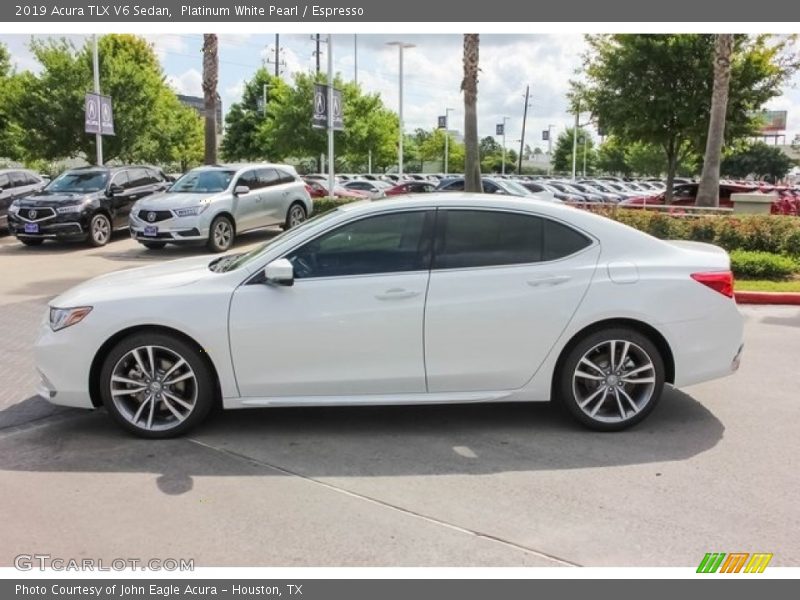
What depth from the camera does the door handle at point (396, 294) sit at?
189 inches

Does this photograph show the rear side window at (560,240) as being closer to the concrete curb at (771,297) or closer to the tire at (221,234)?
the concrete curb at (771,297)

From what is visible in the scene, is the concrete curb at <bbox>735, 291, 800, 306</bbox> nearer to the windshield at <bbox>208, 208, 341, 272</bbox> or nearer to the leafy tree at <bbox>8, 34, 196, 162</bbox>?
the windshield at <bbox>208, 208, 341, 272</bbox>

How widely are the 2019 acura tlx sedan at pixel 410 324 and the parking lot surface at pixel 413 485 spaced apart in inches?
12.4

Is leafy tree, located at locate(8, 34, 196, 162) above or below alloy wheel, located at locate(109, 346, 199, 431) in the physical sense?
above

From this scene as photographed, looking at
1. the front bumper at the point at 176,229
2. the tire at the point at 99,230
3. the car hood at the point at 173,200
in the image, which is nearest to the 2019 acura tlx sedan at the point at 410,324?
the front bumper at the point at 176,229

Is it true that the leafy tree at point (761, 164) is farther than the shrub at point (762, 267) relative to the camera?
Yes

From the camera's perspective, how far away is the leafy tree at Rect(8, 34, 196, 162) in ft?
88.7

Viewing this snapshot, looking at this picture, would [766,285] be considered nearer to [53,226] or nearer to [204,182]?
[204,182]

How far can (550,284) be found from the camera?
490 centimetres

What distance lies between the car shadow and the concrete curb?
16.1ft

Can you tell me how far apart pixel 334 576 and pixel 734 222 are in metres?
10.8

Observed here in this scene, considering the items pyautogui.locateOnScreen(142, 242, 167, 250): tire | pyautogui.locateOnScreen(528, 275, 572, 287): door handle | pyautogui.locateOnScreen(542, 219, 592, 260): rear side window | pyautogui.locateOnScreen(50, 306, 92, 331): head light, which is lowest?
pyautogui.locateOnScreen(142, 242, 167, 250): tire

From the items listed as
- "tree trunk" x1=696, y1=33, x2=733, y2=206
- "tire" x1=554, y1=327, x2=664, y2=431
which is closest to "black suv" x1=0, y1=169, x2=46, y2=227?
"tree trunk" x1=696, y1=33, x2=733, y2=206

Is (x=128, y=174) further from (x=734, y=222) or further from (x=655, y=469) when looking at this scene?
(x=655, y=469)
